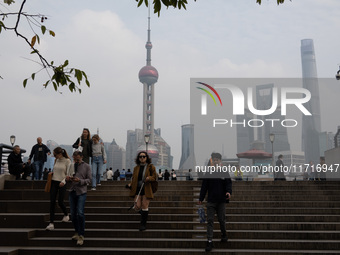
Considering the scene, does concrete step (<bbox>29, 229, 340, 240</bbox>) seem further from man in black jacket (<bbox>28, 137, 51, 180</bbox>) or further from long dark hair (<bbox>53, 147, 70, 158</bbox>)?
man in black jacket (<bbox>28, 137, 51, 180</bbox>)

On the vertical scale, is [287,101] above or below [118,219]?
above

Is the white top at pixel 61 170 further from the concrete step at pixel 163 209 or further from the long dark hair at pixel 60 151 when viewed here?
the concrete step at pixel 163 209

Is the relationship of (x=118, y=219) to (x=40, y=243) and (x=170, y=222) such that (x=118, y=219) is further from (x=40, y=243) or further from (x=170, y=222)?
(x=40, y=243)

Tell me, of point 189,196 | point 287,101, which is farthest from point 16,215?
point 287,101

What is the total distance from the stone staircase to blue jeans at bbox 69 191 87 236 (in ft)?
1.23

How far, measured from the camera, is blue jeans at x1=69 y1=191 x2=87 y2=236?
714cm

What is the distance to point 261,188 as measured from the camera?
450 inches

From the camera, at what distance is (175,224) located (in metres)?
8.33

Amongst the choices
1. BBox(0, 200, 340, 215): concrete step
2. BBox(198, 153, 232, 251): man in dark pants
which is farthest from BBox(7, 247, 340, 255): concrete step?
BBox(0, 200, 340, 215): concrete step

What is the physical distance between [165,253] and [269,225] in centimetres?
251

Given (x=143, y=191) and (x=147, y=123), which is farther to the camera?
(x=147, y=123)

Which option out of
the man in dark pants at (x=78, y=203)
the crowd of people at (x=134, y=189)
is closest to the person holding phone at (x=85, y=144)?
the crowd of people at (x=134, y=189)

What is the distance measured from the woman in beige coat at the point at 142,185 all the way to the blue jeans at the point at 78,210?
42.7 inches

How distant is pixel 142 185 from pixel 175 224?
1.24 m
